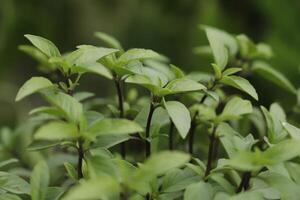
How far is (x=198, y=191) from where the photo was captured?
56 cm

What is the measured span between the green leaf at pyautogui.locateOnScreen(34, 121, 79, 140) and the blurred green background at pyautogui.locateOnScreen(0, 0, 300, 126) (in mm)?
1187

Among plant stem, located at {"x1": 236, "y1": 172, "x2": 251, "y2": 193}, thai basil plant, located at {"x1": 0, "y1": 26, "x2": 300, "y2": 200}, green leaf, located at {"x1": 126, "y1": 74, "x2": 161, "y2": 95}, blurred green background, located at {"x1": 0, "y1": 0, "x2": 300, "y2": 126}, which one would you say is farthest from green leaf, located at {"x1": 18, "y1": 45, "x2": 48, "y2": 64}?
blurred green background, located at {"x1": 0, "y1": 0, "x2": 300, "y2": 126}

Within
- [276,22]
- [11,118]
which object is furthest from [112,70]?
[276,22]

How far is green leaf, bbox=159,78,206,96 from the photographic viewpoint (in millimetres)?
595

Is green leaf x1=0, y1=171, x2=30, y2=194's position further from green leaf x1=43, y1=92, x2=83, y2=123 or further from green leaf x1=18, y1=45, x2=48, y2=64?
green leaf x1=18, y1=45, x2=48, y2=64

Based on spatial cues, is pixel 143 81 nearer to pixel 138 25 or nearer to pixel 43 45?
pixel 43 45

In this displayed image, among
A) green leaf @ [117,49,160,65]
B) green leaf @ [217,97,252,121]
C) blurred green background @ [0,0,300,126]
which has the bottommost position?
blurred green background @ [0,0,300,126]

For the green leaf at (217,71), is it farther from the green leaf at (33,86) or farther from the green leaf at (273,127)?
the green leaf at (33,86)

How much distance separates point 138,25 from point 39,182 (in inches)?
61.5

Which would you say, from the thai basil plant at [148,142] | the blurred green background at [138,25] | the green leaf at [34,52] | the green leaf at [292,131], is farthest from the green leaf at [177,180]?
the blurred green background at [138,25]

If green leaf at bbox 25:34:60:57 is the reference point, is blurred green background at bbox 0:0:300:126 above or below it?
below

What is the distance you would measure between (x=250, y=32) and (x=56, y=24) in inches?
29.2

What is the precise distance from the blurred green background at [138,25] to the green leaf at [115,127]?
1191 mm

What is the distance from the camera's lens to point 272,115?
24.8 inches
